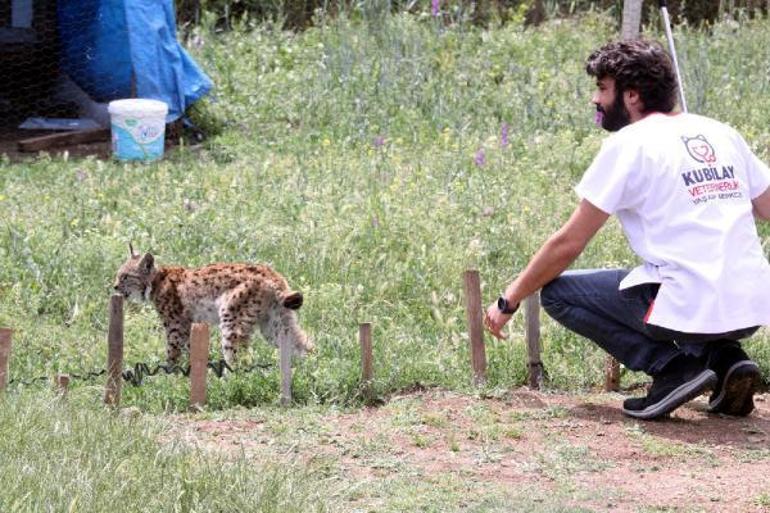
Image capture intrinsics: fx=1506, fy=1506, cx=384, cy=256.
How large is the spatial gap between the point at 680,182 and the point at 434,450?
1.44 m

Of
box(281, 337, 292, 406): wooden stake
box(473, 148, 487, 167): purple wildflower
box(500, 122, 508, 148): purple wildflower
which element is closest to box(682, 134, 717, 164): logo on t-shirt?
box(281, 337, 292, 406): wooden stake

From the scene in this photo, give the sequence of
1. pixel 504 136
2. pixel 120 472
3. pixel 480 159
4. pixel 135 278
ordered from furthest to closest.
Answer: pixel 504 136 → pixel 480 159 → pixel 135 278 → pixel 120 472

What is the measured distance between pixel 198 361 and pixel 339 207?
2.95 m

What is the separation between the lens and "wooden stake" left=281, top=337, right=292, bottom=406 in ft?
21.0

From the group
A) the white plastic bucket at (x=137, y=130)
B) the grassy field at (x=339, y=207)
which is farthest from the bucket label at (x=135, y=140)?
the grassy field at (x=339, y=207)

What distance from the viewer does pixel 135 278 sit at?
762 centimetres

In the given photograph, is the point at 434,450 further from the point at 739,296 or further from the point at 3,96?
the point at 3,96

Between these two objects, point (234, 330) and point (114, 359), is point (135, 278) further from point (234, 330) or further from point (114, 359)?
point (114, 359)

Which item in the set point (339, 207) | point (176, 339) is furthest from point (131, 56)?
point (176, 339)

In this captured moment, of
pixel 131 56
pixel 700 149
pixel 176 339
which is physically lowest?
pixel 176 339

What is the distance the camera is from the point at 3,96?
1342cm

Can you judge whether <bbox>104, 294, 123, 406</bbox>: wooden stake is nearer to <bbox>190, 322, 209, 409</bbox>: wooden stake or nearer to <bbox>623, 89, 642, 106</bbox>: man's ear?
<bbox>190, 322, 209, 409</bbox>: wooden stake

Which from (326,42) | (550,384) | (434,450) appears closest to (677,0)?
(326,42)

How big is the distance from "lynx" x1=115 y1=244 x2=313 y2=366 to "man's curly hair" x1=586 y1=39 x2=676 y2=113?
181 cm
